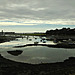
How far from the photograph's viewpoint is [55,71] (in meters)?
24.4

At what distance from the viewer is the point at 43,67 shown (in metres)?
26.9

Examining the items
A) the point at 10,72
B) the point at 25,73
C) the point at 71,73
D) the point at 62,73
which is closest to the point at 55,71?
the point at 62,73

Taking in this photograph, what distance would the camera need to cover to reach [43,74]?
75.7 ft

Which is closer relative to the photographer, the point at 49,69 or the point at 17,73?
the point at 17,73

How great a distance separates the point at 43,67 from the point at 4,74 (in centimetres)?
916

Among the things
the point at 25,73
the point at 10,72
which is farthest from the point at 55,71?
the point at 10,72

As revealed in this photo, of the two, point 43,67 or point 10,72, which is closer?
point 10,72

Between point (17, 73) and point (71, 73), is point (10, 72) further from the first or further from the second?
point (71, 73)

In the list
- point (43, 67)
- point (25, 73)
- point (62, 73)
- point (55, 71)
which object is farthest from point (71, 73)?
point (25, 73)

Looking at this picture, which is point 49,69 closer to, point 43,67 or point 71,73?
point 43,67

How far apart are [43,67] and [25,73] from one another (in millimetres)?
5353

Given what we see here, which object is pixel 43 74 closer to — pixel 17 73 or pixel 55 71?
A: pixel 55 71

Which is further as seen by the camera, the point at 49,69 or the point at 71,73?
the point at 49,69

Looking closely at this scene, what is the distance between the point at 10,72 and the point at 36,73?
571cm
